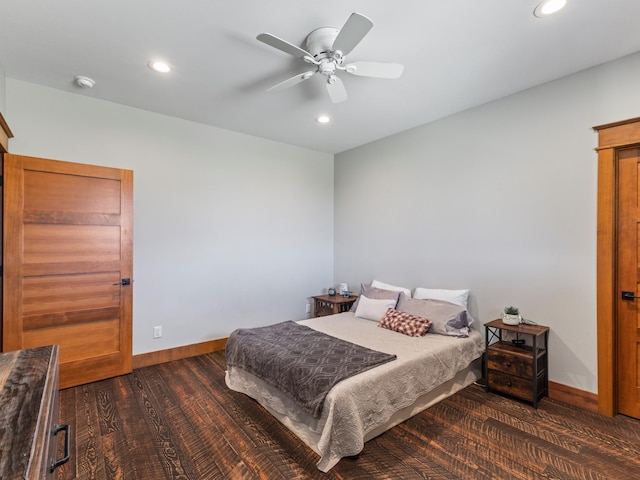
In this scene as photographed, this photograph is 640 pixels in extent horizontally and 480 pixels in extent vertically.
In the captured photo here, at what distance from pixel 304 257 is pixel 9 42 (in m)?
3.70

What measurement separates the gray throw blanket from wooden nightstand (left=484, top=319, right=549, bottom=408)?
3.61ft

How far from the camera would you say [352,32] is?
1.82m

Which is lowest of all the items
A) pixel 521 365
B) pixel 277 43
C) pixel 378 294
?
pixel 521 365

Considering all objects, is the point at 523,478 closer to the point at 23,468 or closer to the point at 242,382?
the point at 242,382

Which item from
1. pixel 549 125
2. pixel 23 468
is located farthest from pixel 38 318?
pixel 549 125

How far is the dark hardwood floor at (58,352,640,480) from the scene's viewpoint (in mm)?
1908

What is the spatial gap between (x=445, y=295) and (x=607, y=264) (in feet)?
4.50

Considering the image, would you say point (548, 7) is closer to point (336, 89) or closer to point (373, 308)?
point (336, 89)

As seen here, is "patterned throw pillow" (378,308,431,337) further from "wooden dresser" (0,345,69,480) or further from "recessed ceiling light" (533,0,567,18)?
"wooden dresser" (0,345,69,480)

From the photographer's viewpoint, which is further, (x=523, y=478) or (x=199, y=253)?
(x=199, y=253)

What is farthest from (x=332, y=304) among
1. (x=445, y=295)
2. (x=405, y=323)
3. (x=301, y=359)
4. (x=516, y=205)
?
(x=516, y=205)

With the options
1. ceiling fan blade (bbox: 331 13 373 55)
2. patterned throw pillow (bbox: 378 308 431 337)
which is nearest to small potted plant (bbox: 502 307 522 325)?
patterned throw pillow (bbox: 378 308 431 337)

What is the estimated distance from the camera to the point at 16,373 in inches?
46.7

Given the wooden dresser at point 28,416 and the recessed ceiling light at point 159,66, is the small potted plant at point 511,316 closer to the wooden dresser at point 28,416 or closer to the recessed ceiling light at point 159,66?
the wooden dresser at point 28,416
